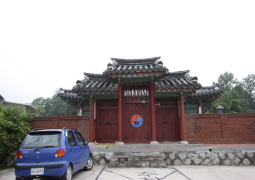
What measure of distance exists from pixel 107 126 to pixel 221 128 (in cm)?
661

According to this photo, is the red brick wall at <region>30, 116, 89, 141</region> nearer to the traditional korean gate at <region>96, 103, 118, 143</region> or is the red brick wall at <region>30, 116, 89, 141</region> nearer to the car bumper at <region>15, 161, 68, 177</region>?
the traditional korean gate at <region>96, 103, 118, 143</region>

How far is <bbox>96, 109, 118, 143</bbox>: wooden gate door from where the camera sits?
10.9m

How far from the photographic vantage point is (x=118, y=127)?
33.4 ft

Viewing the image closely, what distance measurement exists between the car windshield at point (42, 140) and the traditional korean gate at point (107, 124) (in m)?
5.71

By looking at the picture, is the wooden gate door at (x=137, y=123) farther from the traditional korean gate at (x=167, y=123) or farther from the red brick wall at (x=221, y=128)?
the red brick wall at (x=221, y=128)

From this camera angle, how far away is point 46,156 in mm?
4910

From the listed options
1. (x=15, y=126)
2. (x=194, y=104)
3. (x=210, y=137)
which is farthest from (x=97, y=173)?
(x=194, y=104)

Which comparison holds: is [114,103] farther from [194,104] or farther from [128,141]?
[194,104]

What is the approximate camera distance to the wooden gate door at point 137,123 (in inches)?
420

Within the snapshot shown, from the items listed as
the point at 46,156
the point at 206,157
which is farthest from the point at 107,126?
the point at 46,156

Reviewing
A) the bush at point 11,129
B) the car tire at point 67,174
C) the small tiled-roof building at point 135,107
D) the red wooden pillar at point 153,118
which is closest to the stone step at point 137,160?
the red wooden pillar at point 153,118

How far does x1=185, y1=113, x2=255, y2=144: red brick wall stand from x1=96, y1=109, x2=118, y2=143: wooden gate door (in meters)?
4.22

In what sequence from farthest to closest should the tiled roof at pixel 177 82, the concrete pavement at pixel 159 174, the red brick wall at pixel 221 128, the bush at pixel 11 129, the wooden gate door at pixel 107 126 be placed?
the wooden gate door at pixel 107 126 < the red brick wall at pixel 221 128 < the tiled roof at pixel 177 82 < the bush at pixel 11 129 < the concrete pavement at pixel 159 174

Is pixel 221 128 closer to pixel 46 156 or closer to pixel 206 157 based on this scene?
pixel 206 157
